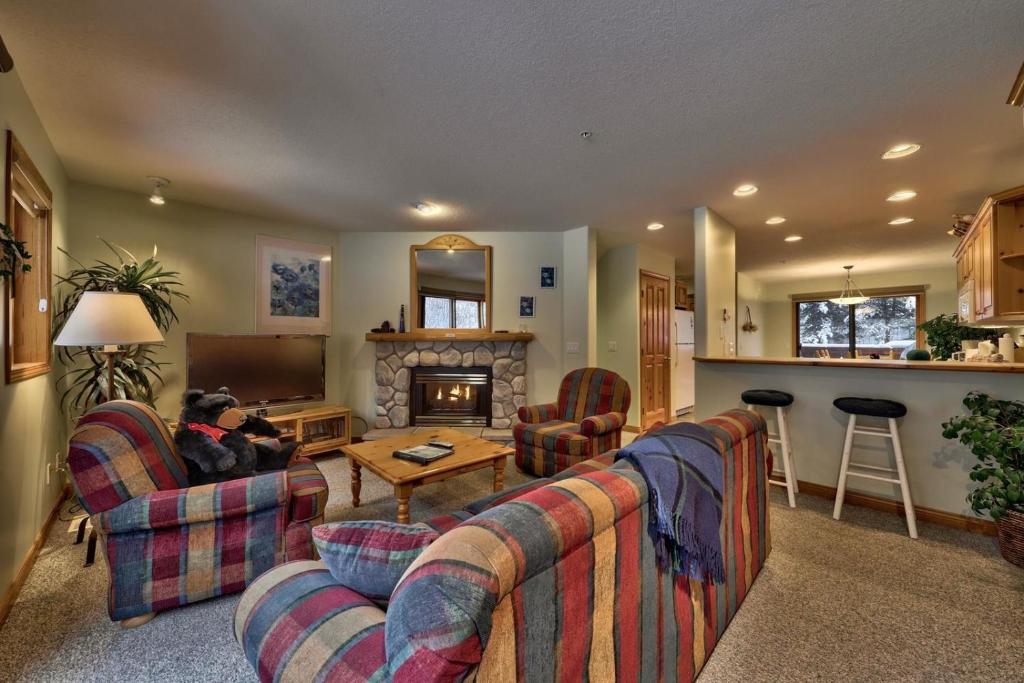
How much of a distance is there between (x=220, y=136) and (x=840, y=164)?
13.1ft

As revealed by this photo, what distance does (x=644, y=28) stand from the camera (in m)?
1.60

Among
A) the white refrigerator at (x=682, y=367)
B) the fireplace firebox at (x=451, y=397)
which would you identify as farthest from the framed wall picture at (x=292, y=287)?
the white refrigerator at (x=682, y=367)

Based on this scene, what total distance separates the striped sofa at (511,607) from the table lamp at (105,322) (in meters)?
1.98

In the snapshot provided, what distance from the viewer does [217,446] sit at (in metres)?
2.03

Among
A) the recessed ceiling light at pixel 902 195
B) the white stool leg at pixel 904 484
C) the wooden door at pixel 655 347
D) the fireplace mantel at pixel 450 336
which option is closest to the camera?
the white stool leg at pixel 904 484

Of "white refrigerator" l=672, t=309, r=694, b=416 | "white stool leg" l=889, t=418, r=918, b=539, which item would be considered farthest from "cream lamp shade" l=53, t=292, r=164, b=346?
"white refrigerator" l=672, t=309, r=694, b=416

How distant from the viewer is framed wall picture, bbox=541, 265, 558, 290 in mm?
4637

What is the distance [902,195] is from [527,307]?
3413 mm

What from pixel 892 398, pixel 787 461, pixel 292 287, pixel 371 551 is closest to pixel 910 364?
pixel 892 398

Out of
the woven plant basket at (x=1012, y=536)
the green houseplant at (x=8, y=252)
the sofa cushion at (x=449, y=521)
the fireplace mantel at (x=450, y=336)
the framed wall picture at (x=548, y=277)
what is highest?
the framed wall picture at (x=548, y=277)

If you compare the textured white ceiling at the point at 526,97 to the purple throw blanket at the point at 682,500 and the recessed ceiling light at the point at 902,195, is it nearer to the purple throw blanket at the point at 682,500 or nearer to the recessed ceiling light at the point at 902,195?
the recessed ceiling light at the point at 902,195

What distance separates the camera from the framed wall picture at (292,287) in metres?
4.06

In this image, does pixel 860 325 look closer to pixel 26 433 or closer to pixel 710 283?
pixel 710 283

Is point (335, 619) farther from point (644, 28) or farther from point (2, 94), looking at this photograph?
point (2, 94)
